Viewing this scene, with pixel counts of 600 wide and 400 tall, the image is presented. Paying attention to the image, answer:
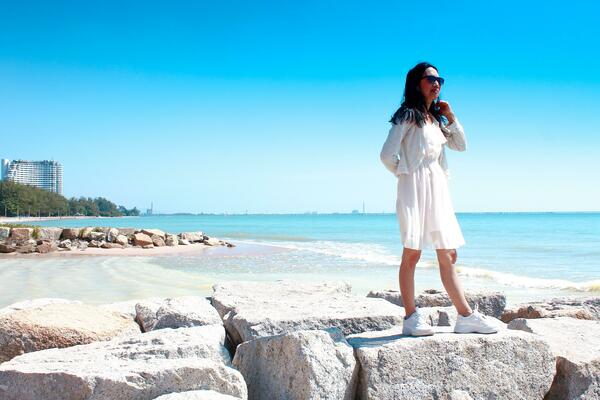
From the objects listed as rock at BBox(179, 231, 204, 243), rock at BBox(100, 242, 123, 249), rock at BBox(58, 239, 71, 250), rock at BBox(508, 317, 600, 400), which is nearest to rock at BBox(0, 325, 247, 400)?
rock at BBox(508, 317, 600, 400)

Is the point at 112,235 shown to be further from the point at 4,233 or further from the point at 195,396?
the point at 195,396

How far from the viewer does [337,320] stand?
477 centimetres

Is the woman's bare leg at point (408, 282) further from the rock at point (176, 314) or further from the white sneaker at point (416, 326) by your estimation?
the rock at point (176, 314)

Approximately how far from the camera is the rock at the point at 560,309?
243 inches

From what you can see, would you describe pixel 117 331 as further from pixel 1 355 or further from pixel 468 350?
pixel 468 350

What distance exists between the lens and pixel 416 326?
13.0ft

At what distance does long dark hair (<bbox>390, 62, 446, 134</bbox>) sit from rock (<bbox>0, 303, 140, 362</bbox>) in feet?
9.81

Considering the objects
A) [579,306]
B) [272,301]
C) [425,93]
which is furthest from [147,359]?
[579,306]

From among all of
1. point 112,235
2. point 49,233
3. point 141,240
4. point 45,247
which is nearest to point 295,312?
point 45,247

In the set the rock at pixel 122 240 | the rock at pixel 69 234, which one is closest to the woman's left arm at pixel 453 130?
the rock at pixel 122 240

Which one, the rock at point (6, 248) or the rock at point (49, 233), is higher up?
the rock at point (49, 233)

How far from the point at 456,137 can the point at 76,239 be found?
76.9 feet

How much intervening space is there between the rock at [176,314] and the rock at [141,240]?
19.6 metres

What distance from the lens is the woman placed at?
3996 mm
